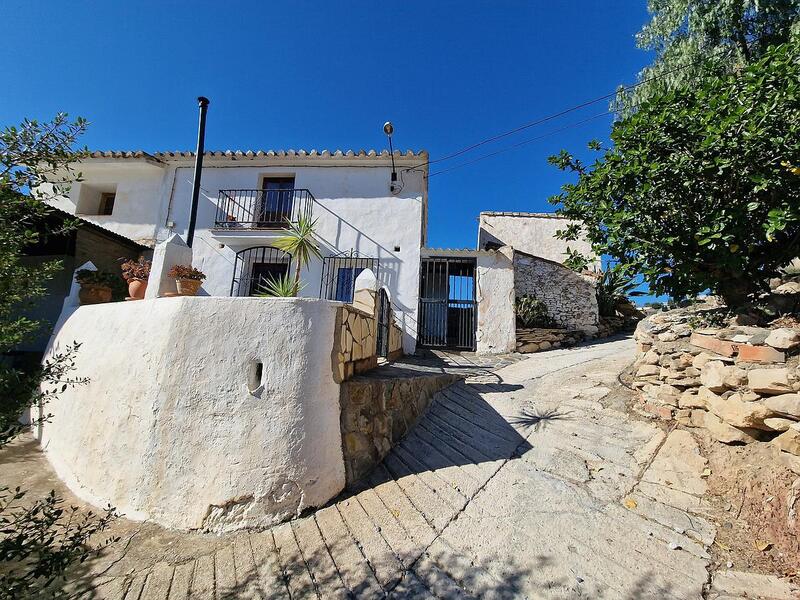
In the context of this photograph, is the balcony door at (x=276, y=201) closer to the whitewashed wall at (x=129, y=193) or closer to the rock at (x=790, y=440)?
the whitewashed wall at (x=129, y=193)

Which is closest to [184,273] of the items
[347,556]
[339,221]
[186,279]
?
[186,279]

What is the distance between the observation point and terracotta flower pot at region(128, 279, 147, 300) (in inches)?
203

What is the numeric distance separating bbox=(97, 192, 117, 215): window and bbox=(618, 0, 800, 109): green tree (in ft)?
51.1

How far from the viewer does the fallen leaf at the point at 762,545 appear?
2.43m

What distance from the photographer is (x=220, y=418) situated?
335 cm

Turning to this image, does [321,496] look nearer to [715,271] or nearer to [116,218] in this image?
[715,271]

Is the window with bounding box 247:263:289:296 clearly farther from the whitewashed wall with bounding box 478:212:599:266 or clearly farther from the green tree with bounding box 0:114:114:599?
the green tree with bounding box 0:114:114:599

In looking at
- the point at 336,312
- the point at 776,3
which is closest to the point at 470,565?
the point at 336,312

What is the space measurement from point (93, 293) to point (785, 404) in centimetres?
909

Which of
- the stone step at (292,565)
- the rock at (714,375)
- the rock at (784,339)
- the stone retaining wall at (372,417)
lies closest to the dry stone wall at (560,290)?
the rock at (714,375)

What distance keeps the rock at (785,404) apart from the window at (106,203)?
16039 millimetres

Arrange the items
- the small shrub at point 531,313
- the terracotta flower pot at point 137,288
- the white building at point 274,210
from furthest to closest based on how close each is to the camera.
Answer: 1. the white building at point 274,210
2. the small shrub at point 531,313
3. the terracotta flower pot at point 137,288

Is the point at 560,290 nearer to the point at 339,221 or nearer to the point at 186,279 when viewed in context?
the point at 339,221

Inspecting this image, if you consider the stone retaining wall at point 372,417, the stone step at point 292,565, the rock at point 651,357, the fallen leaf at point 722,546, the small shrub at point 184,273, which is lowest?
the stone step at point 292,565
